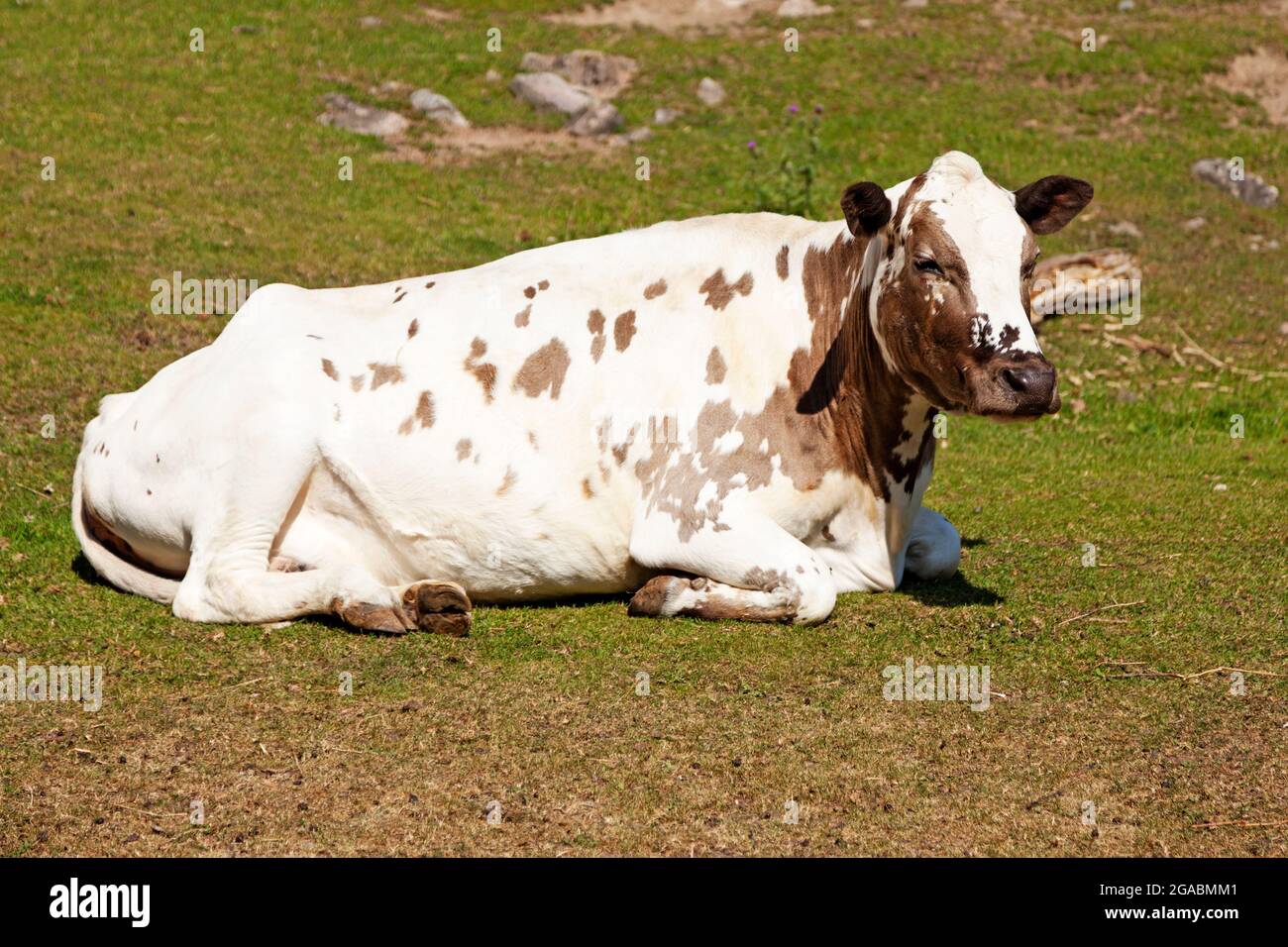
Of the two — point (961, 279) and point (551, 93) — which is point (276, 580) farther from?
point (551, 93)

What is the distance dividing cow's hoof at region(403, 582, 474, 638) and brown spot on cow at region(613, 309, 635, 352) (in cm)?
168

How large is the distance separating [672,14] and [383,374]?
2188cm

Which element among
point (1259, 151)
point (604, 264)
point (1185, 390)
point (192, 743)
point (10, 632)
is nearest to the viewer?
point (192, 743)

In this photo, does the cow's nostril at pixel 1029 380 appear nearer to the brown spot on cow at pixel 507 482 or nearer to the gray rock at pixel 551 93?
the brown spot on cow at pixel 507 482

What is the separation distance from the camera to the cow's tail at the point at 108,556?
343 inches

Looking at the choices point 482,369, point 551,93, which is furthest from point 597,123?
point 482,369

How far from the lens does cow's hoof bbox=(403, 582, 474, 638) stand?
7770 mm

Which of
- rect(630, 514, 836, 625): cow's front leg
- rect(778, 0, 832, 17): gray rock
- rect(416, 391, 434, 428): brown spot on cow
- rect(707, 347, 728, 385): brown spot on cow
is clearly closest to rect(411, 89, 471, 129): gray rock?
rect(778, 0, 832, 17): gray rock

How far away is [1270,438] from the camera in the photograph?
13.4 meters

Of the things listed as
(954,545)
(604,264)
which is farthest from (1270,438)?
(604,264)

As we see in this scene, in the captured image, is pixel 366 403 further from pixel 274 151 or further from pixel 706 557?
pixel 274 151

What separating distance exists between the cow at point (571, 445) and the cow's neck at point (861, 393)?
1cm

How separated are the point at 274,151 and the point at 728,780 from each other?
16.2 m

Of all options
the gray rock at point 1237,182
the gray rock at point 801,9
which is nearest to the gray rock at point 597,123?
the gray rock at point 801,9
